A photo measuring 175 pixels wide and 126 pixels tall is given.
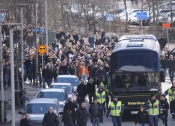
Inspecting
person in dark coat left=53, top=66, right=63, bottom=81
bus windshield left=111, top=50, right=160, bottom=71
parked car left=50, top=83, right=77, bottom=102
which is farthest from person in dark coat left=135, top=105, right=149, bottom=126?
person in dark coat left=53, top=66, right=63, bottom=81

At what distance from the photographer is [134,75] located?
31.3m

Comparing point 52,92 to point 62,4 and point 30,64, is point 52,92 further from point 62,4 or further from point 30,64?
point 62,4

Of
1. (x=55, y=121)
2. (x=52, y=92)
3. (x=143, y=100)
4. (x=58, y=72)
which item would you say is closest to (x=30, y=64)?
(x=58, y=72)

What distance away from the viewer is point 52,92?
32.8 m

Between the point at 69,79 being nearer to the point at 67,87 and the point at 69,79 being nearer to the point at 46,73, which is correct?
the point at 46,73

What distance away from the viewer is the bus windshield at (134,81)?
31.2 meters

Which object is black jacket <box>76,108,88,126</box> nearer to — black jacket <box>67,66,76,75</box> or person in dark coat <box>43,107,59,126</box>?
person in dark coat <box>43,107,59,126</box>

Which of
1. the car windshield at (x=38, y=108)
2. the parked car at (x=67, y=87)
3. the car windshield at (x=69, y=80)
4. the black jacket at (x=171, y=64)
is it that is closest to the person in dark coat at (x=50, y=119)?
the car windshield at (x=38, y=108)

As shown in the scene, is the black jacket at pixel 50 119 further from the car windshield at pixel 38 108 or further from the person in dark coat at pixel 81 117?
the car windshield at pixel 38 108

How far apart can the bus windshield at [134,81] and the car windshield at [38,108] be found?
12.5ft

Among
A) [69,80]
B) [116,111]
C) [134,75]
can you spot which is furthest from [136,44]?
[69,80]

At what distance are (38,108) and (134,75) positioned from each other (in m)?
4.93

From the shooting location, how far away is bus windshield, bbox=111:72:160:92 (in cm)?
3125

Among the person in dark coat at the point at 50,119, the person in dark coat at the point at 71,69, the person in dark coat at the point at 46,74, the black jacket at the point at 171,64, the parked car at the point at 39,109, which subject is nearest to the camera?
the person in dark coat at the point at 50,119
